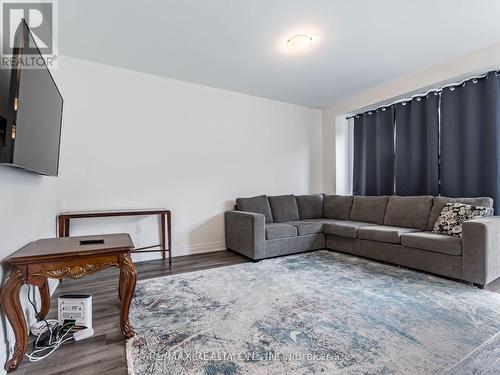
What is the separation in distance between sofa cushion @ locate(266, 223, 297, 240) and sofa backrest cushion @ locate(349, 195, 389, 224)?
1.18 metres

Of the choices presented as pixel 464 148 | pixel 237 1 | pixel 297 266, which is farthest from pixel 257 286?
pixel 464 148

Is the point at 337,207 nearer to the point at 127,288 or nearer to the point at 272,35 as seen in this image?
the point at 272,35

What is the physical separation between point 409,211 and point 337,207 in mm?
1180

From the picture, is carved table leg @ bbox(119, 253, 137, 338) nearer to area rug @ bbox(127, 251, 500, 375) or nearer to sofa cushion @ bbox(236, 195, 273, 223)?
area rug @ bbox(127, 251, 500, 375)

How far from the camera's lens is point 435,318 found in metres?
1.88

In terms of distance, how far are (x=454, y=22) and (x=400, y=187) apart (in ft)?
7.26

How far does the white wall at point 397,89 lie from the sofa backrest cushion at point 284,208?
110cm

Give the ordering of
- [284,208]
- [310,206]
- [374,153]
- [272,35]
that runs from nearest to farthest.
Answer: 1. [272,35]
2. [284,208]
3. [374,153]
4. [310,206]

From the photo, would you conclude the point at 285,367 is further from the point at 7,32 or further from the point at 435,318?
the point at 7,32

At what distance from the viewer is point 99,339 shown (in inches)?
65.1

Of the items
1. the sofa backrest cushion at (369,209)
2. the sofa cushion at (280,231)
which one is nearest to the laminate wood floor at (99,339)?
the sofa cushion at (280,231)

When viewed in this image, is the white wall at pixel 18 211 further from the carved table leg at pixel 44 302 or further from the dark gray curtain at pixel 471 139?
the dark gray curtain at pixel 471 139

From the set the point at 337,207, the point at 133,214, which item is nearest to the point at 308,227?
the point at 337,207

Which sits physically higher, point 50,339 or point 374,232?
point 374,232
